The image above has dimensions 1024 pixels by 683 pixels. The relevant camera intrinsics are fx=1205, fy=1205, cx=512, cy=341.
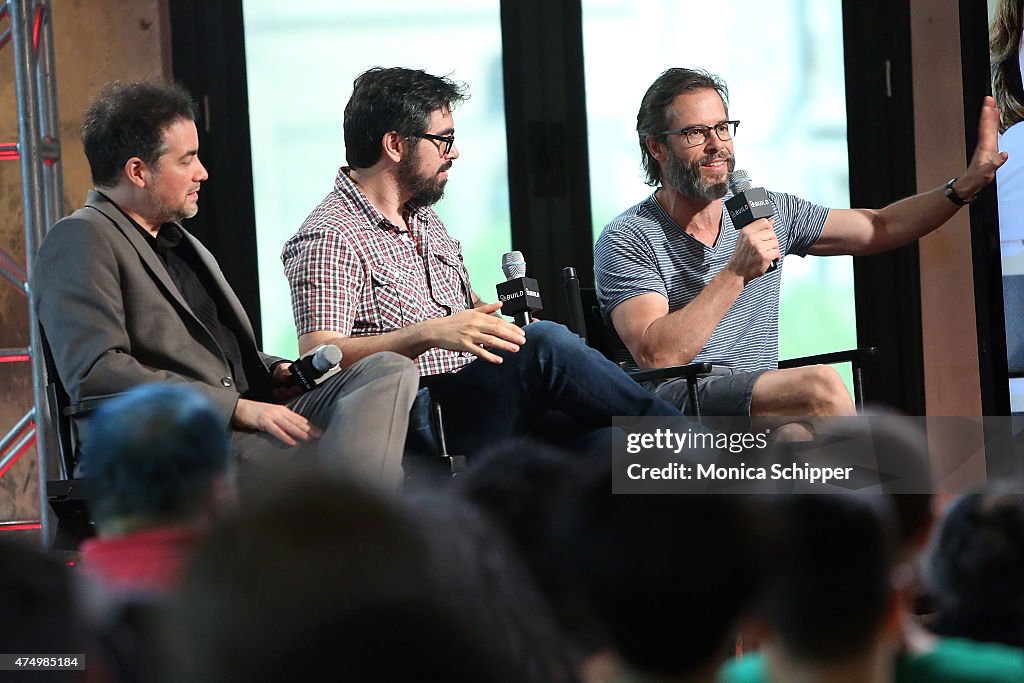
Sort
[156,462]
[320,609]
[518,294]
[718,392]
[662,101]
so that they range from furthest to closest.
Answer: [662,101]
[718,392]
[518,294]
[156,462]
[320,609]

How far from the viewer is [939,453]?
3717 millimetres

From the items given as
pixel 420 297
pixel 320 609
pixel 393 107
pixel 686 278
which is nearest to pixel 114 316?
pixel 420 297

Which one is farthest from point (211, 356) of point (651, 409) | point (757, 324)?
point (757, 324)

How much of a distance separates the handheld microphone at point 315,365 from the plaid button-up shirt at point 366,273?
154 millimetres

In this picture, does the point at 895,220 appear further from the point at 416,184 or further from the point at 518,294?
the point at 416,184

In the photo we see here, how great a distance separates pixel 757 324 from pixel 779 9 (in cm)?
143

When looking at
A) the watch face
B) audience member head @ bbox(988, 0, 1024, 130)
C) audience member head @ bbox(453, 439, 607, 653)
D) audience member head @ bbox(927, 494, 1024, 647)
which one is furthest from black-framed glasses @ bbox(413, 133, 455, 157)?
audience member head @ bbox(927, 494, 1024, 647)

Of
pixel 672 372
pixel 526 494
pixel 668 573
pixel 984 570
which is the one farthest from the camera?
pixel 672 372

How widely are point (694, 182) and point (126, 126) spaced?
133 cm

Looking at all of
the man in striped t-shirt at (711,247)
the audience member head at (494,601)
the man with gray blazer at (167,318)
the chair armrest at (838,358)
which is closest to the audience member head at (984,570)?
the audience member head at (494,601)

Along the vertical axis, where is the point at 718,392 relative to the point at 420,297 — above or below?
below

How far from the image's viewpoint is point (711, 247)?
2.93 m

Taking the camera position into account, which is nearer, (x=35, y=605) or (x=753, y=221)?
(x=35, y=605)

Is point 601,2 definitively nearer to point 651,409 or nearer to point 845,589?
point 651,409
